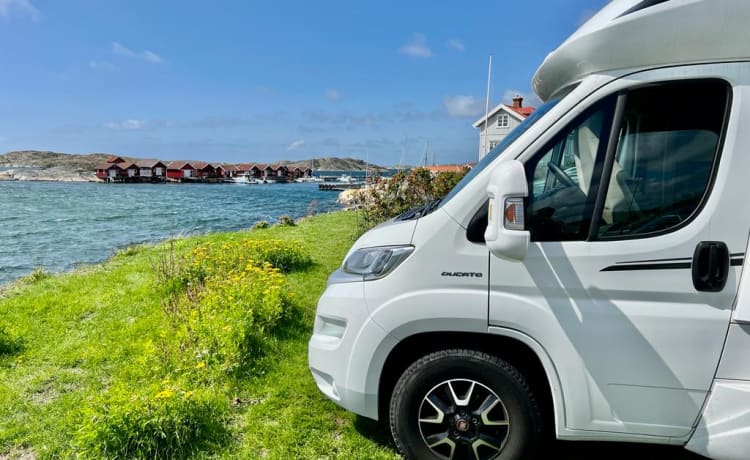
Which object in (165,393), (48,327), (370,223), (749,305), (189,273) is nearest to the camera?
(749,305)

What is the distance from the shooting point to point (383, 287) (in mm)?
2746

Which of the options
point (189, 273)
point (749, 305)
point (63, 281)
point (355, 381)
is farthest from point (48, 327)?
point (749, 305)

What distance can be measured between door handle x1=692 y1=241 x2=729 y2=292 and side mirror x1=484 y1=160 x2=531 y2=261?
38.2 inches

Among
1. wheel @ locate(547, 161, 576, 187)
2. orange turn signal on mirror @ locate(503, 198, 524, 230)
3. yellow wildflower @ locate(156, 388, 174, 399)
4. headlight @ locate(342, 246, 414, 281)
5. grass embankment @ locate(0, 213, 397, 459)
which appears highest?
wheel @ locate(547, 161, 576, 187)

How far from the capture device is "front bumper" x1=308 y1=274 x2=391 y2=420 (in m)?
2.79

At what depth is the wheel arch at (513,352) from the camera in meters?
2.53

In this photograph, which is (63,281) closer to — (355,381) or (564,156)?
(355,381)

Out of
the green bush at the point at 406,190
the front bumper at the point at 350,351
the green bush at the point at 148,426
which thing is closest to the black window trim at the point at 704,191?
the front bumper at the point at 350,351

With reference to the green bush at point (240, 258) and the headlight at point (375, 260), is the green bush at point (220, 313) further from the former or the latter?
the headlight at point (375, 260)

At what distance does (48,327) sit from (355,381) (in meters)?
5.36

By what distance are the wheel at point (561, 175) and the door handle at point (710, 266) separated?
76 cm

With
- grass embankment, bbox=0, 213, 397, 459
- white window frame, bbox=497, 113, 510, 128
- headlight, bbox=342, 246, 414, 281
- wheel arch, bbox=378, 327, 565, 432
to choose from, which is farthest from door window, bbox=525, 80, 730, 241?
white window frame, bbox=497, 113, 510, 128

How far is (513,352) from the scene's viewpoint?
272cm

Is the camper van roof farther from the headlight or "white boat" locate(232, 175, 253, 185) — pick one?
"white boat" locate(232, 175, 253, 185)
